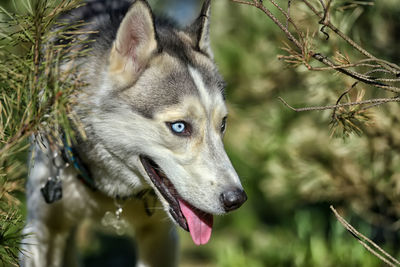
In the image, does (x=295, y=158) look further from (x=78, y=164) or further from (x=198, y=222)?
(x=78, y=164)

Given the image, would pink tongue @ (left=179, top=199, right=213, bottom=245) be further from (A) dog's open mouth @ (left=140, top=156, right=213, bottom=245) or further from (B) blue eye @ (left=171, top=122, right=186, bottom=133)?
(B) blue eye @ (left=171, top=122, right=186, bottom=133)

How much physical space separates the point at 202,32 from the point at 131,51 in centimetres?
44

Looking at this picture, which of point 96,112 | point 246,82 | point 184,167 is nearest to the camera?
point 184,167

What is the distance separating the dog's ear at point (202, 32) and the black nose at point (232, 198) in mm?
918

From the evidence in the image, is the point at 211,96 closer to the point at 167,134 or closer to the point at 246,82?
the point at 167,134

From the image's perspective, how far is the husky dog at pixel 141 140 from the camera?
2455 millimetres

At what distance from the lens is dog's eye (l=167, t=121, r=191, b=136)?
250 cm

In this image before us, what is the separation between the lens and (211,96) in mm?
2584

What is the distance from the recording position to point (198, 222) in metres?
2.53

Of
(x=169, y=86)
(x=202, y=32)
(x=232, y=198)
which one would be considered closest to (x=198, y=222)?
(x=232, y=198)

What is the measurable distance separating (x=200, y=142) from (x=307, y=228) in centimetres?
204

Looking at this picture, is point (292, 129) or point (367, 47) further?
point (292, 129)

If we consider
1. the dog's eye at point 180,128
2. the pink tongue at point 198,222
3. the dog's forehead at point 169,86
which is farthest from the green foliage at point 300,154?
the pink tongue at point 198,222

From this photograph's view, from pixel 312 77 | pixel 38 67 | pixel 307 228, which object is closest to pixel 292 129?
pixel 307 228
